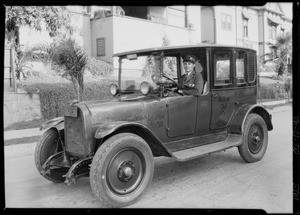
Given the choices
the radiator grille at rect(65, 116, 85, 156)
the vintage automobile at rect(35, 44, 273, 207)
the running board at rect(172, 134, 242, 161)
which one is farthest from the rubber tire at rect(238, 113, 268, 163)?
the radiator grille at rect(65, 116, 85, 156)

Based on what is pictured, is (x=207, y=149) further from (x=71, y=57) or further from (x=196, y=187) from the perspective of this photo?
(x=71, y=57)

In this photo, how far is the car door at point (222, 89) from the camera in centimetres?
525

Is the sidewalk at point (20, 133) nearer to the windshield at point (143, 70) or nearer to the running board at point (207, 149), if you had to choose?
the windshield at point (143, 70)

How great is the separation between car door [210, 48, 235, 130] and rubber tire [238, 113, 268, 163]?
0.34 metres

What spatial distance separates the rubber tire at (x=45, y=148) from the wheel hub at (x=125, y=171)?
1.26 m

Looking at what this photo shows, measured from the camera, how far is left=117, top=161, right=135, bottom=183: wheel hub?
383 centimetres

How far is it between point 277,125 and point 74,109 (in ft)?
23.3

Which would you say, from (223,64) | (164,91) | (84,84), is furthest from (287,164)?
(84,84)

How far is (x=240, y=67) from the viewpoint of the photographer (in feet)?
18.9

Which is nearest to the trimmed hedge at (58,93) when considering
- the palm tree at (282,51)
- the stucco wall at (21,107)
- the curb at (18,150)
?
the stucco wall at (21,107)

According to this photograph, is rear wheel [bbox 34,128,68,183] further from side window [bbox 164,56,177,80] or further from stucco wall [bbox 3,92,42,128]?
stucco wall [bbox 3,92,42,128]

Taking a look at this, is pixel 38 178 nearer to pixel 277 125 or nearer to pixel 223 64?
pixel 223 64

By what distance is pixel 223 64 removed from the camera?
17.7ft

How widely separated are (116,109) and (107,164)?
32.9 inches
